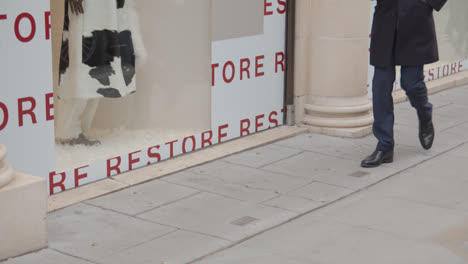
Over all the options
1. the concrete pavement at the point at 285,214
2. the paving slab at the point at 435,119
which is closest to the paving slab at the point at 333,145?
the concrete pavement at the point at 285,214

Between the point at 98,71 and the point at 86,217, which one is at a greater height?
the point at 98,71

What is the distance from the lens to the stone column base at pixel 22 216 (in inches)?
193

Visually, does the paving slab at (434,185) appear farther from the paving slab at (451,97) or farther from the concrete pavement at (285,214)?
the paving slab at (451,97)

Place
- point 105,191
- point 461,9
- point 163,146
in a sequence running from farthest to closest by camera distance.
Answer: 1. point 461,9
2. point 163,146
3. point 105,191

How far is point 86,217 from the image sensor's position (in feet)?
18.5

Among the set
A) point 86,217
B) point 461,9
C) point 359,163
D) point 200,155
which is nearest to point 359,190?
point 359,163

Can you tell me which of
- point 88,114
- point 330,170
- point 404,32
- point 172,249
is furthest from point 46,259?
point 404,32

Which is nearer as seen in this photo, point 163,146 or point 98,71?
point 98,71

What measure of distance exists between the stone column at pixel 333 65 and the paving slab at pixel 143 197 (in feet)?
6.54

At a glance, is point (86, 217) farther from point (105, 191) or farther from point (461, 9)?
point (461, 9)

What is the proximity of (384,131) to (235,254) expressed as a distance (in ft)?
7.43

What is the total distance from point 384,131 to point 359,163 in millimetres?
316

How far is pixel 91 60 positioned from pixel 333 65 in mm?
2352

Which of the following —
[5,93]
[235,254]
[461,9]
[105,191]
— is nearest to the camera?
[235,254]
